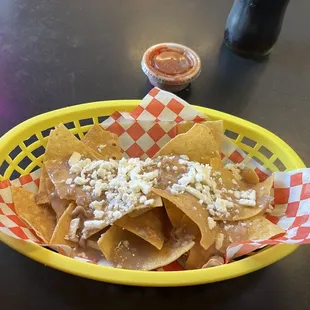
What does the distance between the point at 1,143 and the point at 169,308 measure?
1.55 ft

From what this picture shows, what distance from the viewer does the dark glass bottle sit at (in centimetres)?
138

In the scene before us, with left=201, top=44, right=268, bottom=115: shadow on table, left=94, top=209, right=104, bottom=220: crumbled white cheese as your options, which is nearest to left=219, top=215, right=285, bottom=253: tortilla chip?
left=94, top=209, right=104, bottom=220: crumbled white cheese

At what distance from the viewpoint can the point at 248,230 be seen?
3.22ft

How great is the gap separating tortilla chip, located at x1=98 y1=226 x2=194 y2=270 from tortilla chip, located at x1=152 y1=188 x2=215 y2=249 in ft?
0.12

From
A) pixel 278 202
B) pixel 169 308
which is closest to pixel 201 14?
pixel 278 202

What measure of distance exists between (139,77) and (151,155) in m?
0.35

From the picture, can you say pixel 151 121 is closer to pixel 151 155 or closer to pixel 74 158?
pixel 151 155

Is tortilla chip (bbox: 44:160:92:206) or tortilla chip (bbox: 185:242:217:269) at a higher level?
tortilla chip (bbox: 44:160:92:206)

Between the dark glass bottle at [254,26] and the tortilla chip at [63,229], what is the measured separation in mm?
788

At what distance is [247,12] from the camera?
1.41 meters

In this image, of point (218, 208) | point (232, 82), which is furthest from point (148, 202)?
point (232, 82)

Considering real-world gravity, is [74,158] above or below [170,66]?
below

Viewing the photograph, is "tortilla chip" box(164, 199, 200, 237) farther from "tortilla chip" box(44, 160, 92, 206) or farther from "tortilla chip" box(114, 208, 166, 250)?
"tortilla chip" box(44, 160, 92, 206)

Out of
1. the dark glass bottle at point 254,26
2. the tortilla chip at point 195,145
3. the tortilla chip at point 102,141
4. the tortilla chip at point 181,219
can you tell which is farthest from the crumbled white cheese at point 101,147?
the dark glass bottle at point 254,26
